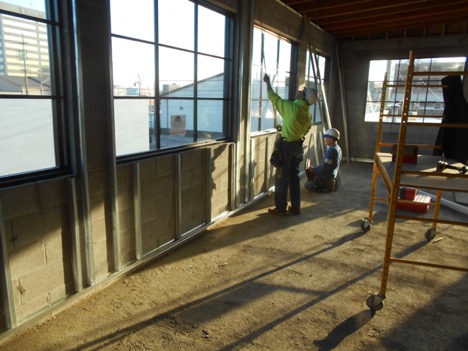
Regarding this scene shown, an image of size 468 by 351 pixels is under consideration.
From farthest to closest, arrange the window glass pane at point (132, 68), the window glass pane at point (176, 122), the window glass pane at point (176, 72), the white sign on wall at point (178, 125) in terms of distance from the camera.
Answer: the white sign on wall at point (178, 125), the window glass pane at point (176, 122), the window glass pane at point (176, 72), the window glass pane at point (132, 68)

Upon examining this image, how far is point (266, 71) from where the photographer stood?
581 centimetres

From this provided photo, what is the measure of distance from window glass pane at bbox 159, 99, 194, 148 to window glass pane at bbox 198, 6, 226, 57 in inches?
28.2

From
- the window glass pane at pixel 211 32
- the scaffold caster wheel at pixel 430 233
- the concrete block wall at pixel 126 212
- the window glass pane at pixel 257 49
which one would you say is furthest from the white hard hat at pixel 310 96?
the concrete block wall at pixel 126 212

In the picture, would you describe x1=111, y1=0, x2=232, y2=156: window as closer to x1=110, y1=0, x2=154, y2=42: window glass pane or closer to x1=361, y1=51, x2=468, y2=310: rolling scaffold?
x1=110, y1=0, x2=154, y2=42: window glass pane

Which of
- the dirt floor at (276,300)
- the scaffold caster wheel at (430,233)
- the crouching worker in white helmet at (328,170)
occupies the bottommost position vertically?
Answer: the dirt floor at (276,300)

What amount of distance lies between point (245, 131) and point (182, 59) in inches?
60.4

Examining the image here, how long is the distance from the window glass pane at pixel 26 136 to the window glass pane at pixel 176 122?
1212 millimetres

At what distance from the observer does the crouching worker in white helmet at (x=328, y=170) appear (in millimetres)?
5988

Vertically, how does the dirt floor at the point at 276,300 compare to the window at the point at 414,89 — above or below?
below

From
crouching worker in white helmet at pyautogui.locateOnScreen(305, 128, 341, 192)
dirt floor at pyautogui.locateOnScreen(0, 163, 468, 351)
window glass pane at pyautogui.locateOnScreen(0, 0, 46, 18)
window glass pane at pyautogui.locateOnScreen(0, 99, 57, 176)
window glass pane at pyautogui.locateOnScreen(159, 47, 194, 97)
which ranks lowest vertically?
dirt floor at pyautogui.locateOnScreen(0, 163, 468, 351)

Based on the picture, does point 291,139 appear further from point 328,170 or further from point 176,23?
point 176,23

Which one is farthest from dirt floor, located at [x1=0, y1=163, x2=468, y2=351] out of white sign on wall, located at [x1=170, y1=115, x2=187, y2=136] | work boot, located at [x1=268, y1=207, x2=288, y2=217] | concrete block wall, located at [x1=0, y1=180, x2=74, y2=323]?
white sign on wall, located at [x1=170, y1=115, x2=187, y2=136]

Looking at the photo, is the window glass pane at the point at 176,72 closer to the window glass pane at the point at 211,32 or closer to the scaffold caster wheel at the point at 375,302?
the window glass pane at the point at 211,32

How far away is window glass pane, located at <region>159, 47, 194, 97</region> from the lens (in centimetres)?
354
